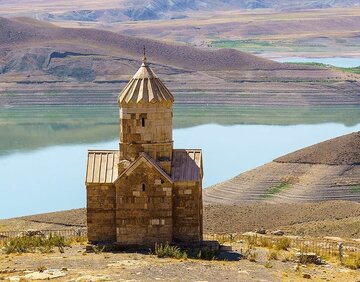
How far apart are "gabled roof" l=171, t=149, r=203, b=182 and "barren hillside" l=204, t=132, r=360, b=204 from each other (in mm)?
16912

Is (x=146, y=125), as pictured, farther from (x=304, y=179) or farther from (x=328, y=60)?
(x=328, y=60)

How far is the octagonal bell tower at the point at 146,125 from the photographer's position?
17297 mm

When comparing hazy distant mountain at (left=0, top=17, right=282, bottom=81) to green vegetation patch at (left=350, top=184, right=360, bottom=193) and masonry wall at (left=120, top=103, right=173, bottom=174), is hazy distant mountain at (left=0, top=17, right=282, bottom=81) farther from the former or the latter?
masonry wall at (left=120, top=103, right=173, bottom=174)

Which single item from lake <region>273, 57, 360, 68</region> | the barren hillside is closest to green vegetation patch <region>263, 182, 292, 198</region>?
the barren hillside

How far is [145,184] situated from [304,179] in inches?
839

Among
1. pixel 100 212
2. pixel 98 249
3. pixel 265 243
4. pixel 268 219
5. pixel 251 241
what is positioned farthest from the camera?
pixel 268 219

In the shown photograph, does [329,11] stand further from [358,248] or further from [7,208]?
[358,248]

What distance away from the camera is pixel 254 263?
1625 centimetres

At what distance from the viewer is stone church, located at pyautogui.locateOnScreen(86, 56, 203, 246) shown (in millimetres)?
17188

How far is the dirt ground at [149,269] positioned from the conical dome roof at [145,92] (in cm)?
269

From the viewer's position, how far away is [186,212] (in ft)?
56.6

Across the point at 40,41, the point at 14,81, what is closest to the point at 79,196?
the point at 14,81

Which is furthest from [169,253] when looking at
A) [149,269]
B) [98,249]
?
[98,249]

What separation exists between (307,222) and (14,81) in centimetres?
5699
